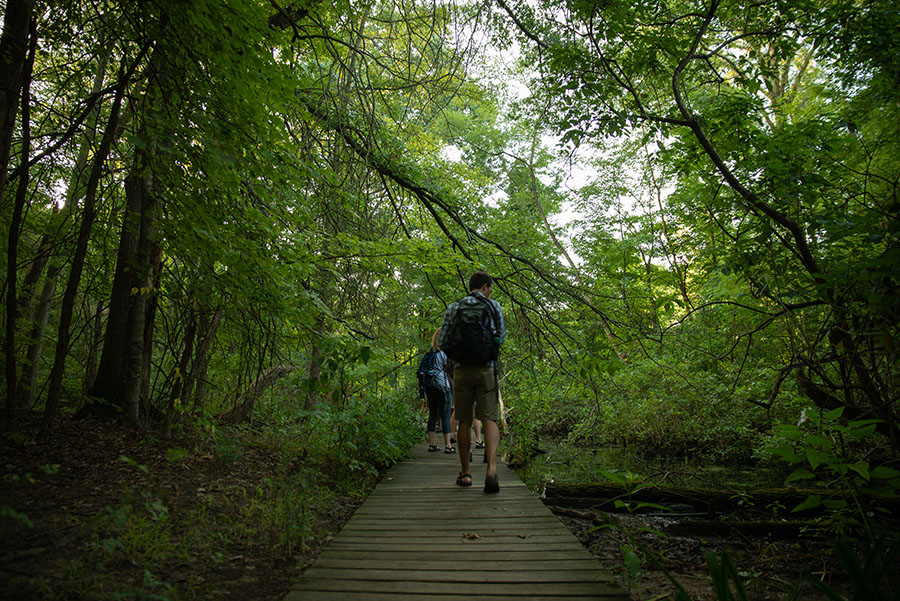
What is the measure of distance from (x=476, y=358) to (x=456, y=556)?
1644 millimetres

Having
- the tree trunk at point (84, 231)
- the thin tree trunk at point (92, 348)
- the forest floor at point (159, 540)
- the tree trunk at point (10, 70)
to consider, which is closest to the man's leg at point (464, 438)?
the forest floor at point (159, 540)

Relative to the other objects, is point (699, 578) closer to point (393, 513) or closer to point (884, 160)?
point (393, 513)

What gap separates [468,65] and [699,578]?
171 inches

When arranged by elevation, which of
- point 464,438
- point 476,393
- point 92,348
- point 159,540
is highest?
point 92,348

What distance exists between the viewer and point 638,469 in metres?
6.91

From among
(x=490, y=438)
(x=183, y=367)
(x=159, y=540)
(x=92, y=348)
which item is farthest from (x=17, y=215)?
(x=490, y=438)

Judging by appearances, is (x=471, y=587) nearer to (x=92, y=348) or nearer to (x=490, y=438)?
(x=490, y=438)

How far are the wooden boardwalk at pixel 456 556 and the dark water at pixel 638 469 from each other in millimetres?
2190

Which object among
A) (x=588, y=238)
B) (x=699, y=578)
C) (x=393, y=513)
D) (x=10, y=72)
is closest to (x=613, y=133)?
(x=699, y=578)

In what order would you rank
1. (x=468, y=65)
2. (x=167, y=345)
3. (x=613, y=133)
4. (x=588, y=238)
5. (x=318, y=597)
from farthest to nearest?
(x=588, y=238) < (x=167, y=345) < (x=613, y=133) < (x=468, y=65) < (x=318, y=597)

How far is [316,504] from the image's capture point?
3.89 metres

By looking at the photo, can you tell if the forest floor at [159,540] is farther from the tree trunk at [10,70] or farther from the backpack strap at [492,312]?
the tree trunk at [10,70]

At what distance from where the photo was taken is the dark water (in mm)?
5961

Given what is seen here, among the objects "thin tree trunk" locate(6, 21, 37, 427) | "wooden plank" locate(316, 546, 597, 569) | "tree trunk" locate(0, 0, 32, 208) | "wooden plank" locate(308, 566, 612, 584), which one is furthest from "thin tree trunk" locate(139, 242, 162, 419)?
"wooden plank" locate(308, 566, 612, 584)
